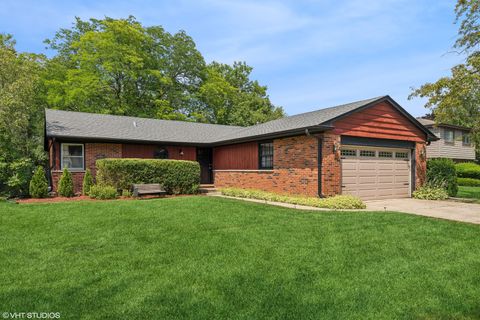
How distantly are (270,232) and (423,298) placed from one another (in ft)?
11.0

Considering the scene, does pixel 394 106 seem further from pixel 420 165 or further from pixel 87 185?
pixel 87 185

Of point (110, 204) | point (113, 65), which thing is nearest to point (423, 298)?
point (110, 204)

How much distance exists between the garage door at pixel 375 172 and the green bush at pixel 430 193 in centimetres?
46

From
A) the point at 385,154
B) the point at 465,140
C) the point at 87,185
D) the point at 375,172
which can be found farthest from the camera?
the point at 465,140

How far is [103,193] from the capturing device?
12.2 meters

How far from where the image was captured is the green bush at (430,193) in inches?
511

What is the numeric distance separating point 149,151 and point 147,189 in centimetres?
491

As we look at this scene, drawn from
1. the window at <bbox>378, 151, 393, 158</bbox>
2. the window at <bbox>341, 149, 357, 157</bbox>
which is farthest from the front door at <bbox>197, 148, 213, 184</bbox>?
the window at <bbox>378, 151, 393, 158</bbox>

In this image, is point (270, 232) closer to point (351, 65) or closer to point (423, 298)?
point (423, 298)

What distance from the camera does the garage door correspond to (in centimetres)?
1205

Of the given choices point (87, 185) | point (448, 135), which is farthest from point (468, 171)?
point (87, 185)

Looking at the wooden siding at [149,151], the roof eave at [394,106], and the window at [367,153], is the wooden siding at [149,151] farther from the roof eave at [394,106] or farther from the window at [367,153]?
the window at [367,153]

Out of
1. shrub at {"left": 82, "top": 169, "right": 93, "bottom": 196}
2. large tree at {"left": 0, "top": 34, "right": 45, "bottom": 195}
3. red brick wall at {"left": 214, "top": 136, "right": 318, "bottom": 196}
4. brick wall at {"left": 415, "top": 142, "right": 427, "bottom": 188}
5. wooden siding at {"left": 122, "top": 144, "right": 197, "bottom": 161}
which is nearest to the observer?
red brick wall at {"left": 214, "top": 136, "right": 318, "bottom": 196}

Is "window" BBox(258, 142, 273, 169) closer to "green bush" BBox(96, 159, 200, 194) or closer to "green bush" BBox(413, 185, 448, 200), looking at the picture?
"green bush" BBox(96, 159, 200, 194)
